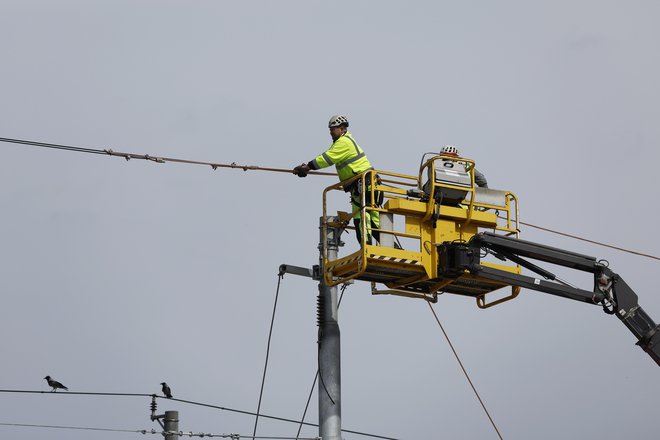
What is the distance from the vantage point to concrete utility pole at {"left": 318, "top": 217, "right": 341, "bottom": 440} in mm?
23719

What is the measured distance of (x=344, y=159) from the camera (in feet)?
78.4

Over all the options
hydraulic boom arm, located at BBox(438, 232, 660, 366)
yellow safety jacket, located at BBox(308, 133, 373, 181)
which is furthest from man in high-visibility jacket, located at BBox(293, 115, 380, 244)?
hydraulic boom arm, located at BBox(438, 232, 660, 366)

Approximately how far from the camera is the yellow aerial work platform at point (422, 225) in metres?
23.0

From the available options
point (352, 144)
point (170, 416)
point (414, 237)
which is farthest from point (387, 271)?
point (170, 416)

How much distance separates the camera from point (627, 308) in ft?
79.3

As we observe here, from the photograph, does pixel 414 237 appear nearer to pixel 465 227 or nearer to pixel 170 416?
pixel 465 227

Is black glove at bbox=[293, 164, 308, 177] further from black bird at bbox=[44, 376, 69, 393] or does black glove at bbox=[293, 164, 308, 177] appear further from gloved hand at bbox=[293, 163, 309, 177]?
black bird at bbox=[44, 376, 69, 393]

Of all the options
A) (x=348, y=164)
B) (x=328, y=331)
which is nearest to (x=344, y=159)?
(x=348, y=164)

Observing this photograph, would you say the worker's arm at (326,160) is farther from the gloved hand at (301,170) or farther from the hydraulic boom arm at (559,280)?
the hydraulic boom arm at (559,280)

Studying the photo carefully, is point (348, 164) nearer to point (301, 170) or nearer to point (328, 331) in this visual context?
point (301, 170)

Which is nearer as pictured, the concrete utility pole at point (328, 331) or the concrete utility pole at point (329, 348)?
the concrete utility pole at point (329, 348)

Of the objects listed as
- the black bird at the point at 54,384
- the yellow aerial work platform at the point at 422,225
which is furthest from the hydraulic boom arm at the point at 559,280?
the black bird at the point at 54,384

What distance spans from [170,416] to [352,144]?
5941mm

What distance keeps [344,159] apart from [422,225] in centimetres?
187
